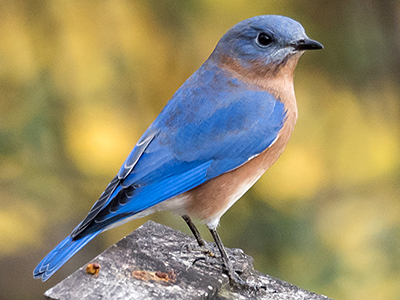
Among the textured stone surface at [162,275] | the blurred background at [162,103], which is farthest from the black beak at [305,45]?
the blurred background at [162,103]

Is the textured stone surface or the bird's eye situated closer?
the textured stone surface

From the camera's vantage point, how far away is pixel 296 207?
432 centimetres

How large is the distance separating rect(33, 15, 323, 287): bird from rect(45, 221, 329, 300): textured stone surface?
112 mm

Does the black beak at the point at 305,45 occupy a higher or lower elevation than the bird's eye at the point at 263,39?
lower

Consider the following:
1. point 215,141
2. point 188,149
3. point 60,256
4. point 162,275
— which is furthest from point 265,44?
point 60,256

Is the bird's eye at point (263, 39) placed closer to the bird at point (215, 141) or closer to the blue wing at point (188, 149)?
the bird at point (215, 141)

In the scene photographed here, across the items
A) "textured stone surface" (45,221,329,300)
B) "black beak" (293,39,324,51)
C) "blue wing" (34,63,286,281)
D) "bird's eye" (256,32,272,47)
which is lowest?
"textured stone surface" (45,221,329,300)

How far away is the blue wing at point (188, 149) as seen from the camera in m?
2.80

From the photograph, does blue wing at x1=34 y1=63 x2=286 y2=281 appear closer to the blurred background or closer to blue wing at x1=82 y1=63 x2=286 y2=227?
blue wing at x1=82 y1=63 x2=286 y2=227

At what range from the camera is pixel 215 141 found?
2887 millimetres

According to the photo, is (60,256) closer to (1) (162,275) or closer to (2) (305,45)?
(1) (162,275)

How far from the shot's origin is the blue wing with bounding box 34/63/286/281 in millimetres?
2801

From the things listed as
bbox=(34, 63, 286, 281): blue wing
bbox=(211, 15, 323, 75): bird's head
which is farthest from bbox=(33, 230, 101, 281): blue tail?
bbox=(211, 15, 323, 75): bird's head

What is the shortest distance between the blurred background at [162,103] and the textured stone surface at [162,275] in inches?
48.1
